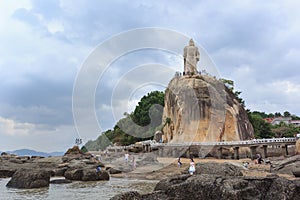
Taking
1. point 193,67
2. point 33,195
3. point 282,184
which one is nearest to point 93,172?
point 33,195

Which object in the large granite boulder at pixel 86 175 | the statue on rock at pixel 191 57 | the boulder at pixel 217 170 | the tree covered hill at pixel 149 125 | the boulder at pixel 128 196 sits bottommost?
the large granite boulder at pixel 86 175

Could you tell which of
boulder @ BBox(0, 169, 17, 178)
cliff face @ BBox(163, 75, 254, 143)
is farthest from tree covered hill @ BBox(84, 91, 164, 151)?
boulder @ BBox(0, 169, 17, 178)

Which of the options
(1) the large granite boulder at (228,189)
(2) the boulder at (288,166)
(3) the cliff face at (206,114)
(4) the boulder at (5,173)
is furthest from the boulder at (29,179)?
(3) the cliff face at (206,114)

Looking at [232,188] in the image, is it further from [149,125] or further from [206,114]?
[149,125]

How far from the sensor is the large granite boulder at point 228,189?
7477 millimetres

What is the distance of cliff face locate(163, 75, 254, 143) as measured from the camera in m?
44.6

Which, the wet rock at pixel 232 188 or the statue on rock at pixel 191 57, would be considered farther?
the statue on rock at pixel 191 57

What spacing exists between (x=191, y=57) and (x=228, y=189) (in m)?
50.9

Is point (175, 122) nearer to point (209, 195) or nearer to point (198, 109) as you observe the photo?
point (198, 109)

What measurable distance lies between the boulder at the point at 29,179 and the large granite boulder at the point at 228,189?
32.9ft

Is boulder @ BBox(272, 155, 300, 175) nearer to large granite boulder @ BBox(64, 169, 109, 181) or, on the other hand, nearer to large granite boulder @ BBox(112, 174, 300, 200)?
large granite boulder @ BBox(64, 169, 109, 181)

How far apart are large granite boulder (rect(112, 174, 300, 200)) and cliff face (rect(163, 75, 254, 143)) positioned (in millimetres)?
36069

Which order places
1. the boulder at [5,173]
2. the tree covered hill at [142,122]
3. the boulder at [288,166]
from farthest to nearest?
the tree covered hill at [142,122] → the boulder at [5,173] → the boulder at [288,166]

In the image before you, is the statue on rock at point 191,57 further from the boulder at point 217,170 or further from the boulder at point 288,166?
the boulder at point 217,170
